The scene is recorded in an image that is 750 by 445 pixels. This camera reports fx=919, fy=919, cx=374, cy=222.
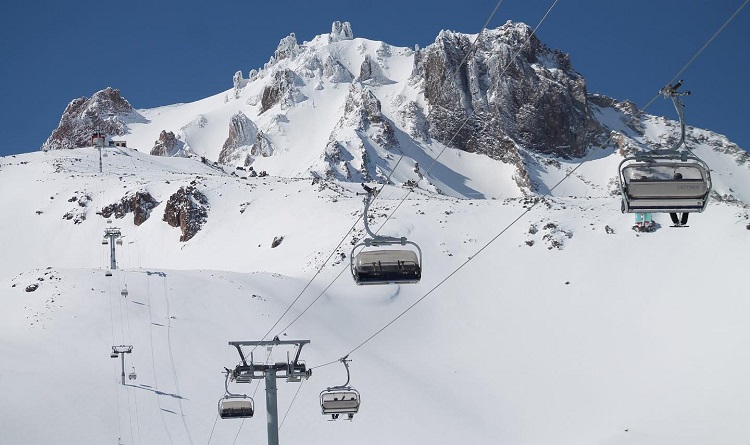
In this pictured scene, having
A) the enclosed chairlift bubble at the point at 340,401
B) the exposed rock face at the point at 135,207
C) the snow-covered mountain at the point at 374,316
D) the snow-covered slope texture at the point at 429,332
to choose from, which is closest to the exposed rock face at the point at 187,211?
the snow-covered mountain at the point at 374,316

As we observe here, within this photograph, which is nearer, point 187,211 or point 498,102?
point 187,211

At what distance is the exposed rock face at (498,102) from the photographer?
582 ft

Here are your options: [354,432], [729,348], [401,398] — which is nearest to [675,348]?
[729,348]

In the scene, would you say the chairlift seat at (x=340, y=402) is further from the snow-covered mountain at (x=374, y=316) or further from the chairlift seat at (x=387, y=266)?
the snow-covered mountain at (x=374, y=316)

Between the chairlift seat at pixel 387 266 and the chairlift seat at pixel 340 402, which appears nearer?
the chairlift seat at pixel 387 266

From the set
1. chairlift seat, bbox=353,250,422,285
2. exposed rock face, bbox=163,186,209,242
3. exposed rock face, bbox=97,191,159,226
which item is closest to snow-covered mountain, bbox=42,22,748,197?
exposed rock face, bbox=97,191,159,226

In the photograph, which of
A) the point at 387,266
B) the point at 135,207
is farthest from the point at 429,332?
the point at 135,207

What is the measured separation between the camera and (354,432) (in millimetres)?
43500

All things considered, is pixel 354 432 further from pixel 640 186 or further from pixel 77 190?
pixel 77 190

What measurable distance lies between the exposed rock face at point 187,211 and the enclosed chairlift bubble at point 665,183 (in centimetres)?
8373

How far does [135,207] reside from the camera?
332 feet

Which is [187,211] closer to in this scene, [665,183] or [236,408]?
[236,408]

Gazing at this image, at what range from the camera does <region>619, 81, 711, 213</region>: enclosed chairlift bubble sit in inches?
470

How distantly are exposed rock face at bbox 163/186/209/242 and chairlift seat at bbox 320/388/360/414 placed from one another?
72288mm
